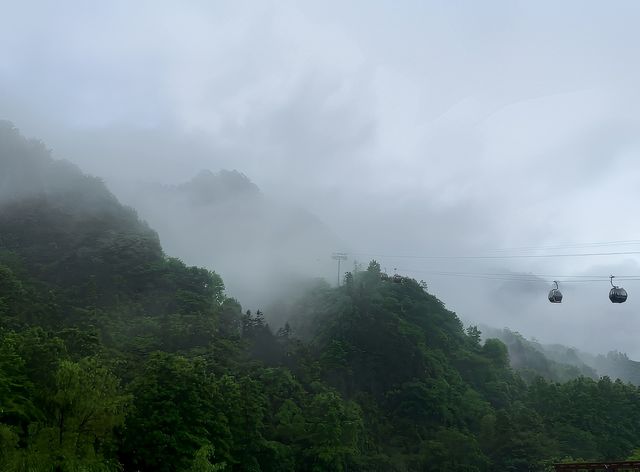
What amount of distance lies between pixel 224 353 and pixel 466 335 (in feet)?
231

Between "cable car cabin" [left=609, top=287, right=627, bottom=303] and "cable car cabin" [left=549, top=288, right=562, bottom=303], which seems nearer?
"cable car cabin" [left=609, top=287, right=627, bottom=303]

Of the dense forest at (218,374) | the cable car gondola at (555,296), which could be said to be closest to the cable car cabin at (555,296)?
the cable car gondola at (555,296)

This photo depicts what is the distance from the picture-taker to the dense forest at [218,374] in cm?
3934

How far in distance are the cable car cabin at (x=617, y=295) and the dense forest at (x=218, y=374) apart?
30.0 m

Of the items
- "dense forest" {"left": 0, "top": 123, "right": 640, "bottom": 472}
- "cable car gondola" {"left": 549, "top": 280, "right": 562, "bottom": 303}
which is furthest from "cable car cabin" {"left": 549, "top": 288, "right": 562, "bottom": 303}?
"dense forest" {"left": 0, "top": 123, "right": 640, "bottom": 472}

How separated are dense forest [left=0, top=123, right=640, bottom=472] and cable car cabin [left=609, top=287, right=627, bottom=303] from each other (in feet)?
98.3

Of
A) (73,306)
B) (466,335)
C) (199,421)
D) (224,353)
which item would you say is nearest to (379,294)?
(466,335)

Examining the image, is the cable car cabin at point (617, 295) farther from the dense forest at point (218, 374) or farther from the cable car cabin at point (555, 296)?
the dense forest at point (218, 374)

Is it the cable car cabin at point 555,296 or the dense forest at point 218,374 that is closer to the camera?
the dense forest at point 218,374

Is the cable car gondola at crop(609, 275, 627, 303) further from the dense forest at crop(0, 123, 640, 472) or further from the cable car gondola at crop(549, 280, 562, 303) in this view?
the dense forest at crop(0, 123, 640, 472)

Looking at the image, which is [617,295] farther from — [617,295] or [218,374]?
[218,374]

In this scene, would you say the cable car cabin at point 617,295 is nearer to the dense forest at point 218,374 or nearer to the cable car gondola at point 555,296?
the cable car gondola at point 555,296

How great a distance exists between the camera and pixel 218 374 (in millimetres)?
70438

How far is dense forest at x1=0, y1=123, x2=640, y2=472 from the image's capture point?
3934 cm
